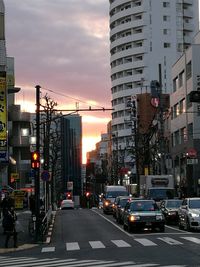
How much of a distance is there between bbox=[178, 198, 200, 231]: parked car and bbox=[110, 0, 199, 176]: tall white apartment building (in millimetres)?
94396

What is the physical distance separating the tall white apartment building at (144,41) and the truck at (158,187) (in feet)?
246

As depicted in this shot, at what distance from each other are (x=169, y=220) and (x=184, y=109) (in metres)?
35.2

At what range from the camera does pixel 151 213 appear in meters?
30.3

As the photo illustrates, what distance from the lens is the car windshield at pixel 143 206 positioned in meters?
31.1

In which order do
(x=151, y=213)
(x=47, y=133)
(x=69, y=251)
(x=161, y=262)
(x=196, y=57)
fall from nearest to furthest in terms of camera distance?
(x=161, y=262) < (x=69, y=251) < (x=151, y=213) < (x=47, y=133) < (x=196, y=57)

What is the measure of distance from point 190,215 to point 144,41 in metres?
103

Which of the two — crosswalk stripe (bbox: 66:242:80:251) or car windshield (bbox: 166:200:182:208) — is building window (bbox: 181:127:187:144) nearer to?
car windshield (bbox: 166:200:182:208)

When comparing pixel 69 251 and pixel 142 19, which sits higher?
pixel 142 19

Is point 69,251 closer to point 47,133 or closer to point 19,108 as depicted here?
point 47,133

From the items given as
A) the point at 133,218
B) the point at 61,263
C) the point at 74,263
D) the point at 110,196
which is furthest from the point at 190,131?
the point at 74,263

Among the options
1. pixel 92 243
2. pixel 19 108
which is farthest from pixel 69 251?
pixel 19 108

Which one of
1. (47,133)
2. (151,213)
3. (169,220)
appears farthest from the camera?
(47,133)

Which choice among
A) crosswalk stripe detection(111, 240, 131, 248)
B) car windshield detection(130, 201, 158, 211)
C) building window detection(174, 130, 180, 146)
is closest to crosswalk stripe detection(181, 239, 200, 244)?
crosswalk stripe detection(111, 240, 131, 248)

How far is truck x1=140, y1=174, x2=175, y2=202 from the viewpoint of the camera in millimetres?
47875
